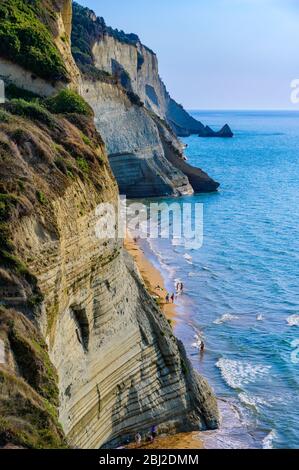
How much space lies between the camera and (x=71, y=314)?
60.3 feet

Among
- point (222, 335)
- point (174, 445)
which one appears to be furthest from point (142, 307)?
point (222, 335)

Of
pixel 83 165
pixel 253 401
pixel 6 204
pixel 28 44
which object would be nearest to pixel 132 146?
pixel 28 44

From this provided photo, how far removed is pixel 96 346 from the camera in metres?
19.3

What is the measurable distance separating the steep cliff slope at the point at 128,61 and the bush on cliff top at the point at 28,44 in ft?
119

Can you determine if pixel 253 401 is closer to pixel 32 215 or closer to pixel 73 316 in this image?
pixel 73 316

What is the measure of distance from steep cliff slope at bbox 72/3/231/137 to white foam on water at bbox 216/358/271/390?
1687 inches

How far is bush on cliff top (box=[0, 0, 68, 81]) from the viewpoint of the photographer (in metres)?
28.5

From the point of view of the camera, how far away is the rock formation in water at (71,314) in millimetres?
15016

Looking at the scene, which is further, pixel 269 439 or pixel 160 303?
pixel 160 303

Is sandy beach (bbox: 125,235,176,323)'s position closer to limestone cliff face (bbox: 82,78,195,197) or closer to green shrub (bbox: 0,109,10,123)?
limestone cliff face (bbox: 82,78,195,197)

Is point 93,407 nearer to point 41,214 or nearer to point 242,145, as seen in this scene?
point 41,214

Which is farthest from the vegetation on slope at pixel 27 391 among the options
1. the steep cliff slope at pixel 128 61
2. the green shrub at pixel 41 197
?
the steep cliff slope at pixel 128 61

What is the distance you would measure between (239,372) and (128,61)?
3356 inches

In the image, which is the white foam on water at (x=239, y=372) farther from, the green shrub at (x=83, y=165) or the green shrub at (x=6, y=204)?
the green shrub at (x=6, y=204)
